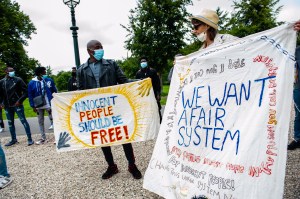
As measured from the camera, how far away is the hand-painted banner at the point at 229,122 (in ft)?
6.42

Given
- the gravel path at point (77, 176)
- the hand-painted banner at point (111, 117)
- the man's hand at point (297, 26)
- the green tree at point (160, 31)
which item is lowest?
the gravel path at point (77, 176)

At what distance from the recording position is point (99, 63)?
3.68 metres

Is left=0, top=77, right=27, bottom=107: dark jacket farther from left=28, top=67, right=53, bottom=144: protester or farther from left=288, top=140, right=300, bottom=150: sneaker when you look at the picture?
left=288, top=140, right=300, bottom=150: sneaker

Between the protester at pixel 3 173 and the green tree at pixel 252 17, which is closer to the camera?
the protester at pixel 3 173

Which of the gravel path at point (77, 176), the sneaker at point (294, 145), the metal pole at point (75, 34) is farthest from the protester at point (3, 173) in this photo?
the sneaker at point (294, 145)

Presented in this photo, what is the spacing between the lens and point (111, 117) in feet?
12.2

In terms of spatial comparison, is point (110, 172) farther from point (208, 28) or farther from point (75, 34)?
point (75, 34)

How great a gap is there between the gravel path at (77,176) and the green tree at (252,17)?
64.4ft

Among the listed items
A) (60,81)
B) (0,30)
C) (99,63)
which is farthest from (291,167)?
(60,81)

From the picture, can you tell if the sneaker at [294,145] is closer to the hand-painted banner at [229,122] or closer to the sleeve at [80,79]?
the hand-painted banner at [229,122]

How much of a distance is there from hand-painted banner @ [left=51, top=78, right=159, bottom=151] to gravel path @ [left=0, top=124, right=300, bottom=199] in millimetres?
514

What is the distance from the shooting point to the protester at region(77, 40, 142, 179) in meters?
3.62

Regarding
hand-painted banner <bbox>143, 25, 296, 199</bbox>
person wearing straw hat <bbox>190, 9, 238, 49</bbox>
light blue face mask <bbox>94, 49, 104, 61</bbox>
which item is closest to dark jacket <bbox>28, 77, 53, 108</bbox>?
light blue face mask <bbox>94, 49, 104, 61</bbox>

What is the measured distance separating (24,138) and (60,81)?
8044cm
